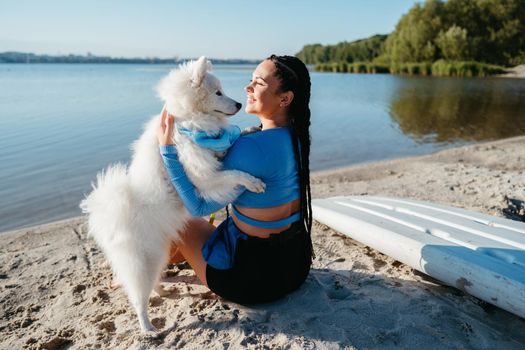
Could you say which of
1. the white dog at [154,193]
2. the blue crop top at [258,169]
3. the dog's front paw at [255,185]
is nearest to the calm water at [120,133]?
the white dog at [154,193]

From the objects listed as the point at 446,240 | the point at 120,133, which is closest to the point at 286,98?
the point at 446,240

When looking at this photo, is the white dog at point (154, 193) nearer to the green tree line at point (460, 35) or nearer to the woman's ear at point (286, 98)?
the woman's ear at point (286, 98)

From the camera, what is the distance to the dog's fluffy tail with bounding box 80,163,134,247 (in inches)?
106

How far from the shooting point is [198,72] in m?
2.85

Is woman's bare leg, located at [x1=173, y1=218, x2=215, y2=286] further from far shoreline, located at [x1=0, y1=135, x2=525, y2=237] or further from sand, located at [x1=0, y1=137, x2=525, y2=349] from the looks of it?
far shoreline, located at [x1=0, y1=135, x2=525, y2=237]

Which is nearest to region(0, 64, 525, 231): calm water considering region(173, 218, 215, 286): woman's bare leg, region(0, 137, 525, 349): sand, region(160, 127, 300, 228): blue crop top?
region(0, 137, 525, 349): sand

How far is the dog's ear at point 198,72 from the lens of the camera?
2842mm

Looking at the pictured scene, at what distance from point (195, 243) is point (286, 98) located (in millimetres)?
1211

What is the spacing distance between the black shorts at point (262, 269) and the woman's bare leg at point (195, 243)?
0.10 meters

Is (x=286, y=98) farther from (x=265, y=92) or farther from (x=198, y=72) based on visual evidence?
(x=198, y=72)

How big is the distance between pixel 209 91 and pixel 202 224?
3.22 feet

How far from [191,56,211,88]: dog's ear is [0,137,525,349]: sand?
158 centimetres

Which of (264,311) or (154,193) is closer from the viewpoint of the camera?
(154,193)

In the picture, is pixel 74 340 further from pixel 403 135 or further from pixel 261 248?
pixel 403 135
